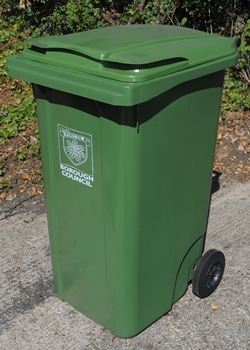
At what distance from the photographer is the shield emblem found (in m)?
2.48

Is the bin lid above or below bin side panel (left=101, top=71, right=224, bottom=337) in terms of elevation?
above

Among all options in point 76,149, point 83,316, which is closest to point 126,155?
point 76,149

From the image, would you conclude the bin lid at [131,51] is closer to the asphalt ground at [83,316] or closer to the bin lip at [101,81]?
the bin lip at [101,81]

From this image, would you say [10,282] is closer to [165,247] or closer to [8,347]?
[8,347]

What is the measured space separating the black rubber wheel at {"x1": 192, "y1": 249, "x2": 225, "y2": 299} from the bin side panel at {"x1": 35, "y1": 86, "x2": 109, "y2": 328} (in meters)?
0.66

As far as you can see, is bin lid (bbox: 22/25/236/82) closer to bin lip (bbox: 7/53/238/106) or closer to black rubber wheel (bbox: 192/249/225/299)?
bin lip (bbox: 7/53/238/106)

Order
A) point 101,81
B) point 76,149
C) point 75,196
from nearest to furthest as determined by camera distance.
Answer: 1. point 101,81
2. point 76,149
3. point 75,196

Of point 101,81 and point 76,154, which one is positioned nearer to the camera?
point 101,81

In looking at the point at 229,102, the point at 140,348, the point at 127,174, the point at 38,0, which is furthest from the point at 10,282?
→ the point at 38,0

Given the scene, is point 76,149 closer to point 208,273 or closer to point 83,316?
point 83,316

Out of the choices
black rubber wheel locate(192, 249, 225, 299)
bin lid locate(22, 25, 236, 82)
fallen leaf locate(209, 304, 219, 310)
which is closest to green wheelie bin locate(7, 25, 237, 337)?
bin lid locate(22, 25, 236, 82)

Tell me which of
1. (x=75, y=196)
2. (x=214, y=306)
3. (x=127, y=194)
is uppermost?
(x=127, y=194)

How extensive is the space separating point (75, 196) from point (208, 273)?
1.12 metres

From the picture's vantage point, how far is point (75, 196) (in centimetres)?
269
